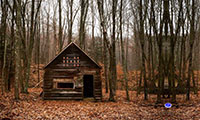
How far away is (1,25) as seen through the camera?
601 inches

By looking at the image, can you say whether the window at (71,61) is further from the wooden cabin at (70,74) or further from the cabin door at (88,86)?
the cabin door at (88,86)

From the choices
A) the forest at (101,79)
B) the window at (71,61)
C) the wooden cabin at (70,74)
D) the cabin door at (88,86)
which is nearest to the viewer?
the forest at (101,79)

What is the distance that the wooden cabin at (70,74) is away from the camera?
49.0 ft

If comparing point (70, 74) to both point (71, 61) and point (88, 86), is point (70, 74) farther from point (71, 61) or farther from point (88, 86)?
point (88, 86)

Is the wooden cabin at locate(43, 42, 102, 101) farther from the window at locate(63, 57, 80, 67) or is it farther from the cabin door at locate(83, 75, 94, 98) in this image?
the cabin door at locate(83, 75, 94, 98)

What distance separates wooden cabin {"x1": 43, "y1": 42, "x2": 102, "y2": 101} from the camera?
49.0 feet

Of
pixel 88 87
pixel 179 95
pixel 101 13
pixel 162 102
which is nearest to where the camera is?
pixel 162 102

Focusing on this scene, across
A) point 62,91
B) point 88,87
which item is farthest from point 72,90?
point 88,87

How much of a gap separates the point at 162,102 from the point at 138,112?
1975 mm

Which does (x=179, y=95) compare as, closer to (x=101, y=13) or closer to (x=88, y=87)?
(x=88, y=87)

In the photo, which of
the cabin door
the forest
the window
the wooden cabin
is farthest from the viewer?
the cabin door

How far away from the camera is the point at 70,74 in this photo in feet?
49.5

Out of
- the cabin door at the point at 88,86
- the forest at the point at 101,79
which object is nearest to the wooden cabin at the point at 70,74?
the forest at the point at 101,79

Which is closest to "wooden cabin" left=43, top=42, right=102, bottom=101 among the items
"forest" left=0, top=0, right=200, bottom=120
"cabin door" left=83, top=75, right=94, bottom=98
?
"forest" left=0, top=0, right=200, bottom=120
